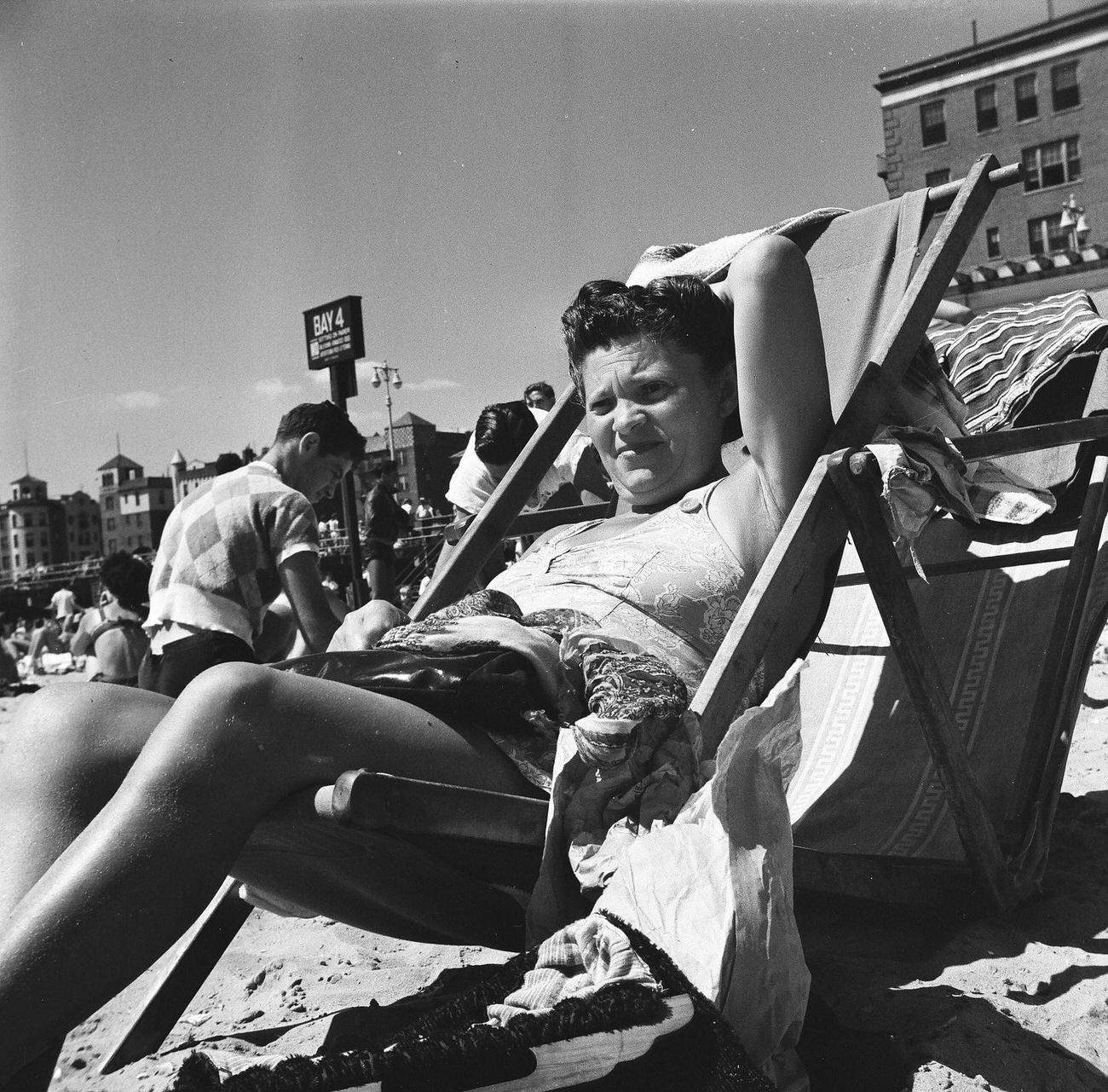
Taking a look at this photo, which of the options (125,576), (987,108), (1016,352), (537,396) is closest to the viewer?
(1016,352)

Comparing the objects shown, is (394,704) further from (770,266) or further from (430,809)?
(770,266)

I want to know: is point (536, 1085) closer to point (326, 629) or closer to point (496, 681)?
point (496, 681)

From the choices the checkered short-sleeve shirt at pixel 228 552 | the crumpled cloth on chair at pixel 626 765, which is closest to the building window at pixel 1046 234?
the checkered short-sleeve shirt at pixel 228 552

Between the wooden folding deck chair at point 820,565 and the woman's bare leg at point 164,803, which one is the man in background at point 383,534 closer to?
the wooden folding deck chair at point 820,565

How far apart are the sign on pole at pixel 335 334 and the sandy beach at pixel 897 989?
7191 millimetres

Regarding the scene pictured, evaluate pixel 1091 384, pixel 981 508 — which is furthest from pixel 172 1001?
pixel 1091 384

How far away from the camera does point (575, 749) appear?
1.58 m

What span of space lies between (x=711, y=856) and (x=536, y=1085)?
1.24ft

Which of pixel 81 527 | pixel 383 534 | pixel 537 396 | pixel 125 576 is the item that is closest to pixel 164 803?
pixel 125 576

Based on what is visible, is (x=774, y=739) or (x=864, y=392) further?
(x=864, y=392)

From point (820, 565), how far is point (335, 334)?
27.0 ft

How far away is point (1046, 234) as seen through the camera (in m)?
35.3

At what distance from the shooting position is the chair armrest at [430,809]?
142 cm

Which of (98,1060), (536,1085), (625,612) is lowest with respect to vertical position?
(98,1060)
